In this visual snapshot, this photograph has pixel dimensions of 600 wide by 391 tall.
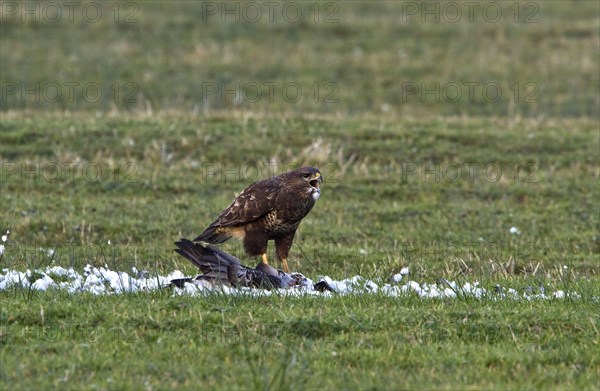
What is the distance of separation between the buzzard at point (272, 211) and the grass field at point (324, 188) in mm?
844

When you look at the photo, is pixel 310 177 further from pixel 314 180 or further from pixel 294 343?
pixel 294 343

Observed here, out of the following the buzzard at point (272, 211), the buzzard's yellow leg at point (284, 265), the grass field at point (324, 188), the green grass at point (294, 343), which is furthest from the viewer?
the buzzard's yellow leg at point (284, 265)

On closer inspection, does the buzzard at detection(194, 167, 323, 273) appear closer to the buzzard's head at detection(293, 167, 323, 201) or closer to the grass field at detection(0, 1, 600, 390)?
the buzzard's head at detection(293, 167, 323, 201)

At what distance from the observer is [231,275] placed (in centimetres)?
889

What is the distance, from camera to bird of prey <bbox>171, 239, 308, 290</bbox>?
885 cm

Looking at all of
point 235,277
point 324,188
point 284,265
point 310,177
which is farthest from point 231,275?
point 324,188

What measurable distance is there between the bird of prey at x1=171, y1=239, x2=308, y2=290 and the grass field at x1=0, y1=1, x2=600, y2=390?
2.33 feet

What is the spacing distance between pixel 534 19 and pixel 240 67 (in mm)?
11058

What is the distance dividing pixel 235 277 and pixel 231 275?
50mm

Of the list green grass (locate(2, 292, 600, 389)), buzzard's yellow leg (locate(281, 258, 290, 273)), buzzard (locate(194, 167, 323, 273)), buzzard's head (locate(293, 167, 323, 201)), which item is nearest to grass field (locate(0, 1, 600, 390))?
green grass (locate(2, 292, 600, 389))

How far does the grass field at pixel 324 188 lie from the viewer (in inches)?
271

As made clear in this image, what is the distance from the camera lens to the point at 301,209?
9.52 m

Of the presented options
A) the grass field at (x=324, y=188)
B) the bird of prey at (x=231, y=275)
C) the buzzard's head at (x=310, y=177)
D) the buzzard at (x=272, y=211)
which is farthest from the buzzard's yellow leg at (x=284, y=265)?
the buzzard's head at (x=310, y=177)

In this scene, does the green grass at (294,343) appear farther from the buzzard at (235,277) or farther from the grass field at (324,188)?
the buzzard at (235,277)
